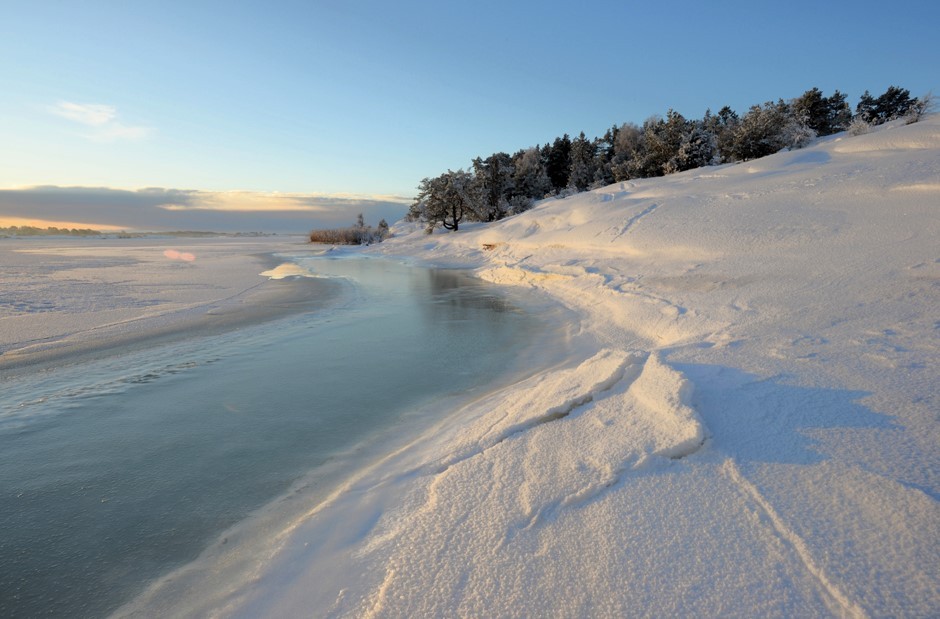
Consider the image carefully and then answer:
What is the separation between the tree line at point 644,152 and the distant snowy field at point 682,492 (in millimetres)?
25687

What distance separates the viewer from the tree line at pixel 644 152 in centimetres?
2662

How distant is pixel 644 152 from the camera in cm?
3459

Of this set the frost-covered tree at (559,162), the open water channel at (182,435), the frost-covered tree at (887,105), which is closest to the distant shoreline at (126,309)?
the open water channel at (182,435)

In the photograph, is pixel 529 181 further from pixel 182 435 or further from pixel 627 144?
pixel 182 435

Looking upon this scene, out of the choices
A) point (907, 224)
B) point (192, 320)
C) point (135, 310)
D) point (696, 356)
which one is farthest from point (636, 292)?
point (135, 310)

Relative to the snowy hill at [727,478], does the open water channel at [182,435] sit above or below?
below

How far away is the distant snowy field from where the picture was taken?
186cm

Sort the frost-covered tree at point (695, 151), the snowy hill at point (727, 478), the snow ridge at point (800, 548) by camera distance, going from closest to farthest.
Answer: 1. the snow ridge at point (800, 548)
2. the snowy hill at point (727, 478)
3. the frost-covered tree at point (695, 151)

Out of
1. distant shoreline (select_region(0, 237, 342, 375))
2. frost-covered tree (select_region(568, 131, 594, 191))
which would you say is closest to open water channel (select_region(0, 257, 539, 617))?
distant shoreline (select_region(0, 237, 342, 375))

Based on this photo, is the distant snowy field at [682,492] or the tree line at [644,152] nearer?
the distant snowy field at [682,492]

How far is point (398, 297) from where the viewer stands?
13.5 meters

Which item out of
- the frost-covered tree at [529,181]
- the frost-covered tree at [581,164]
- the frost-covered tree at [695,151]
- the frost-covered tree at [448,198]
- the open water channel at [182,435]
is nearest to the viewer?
the open water channel at [182,435]

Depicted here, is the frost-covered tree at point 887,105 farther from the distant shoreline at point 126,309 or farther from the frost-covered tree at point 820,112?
the distant shoreline at point 126,309


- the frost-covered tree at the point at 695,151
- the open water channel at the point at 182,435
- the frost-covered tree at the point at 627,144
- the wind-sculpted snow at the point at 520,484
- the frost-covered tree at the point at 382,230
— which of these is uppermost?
the frost-covered tree at the point at 627,144
